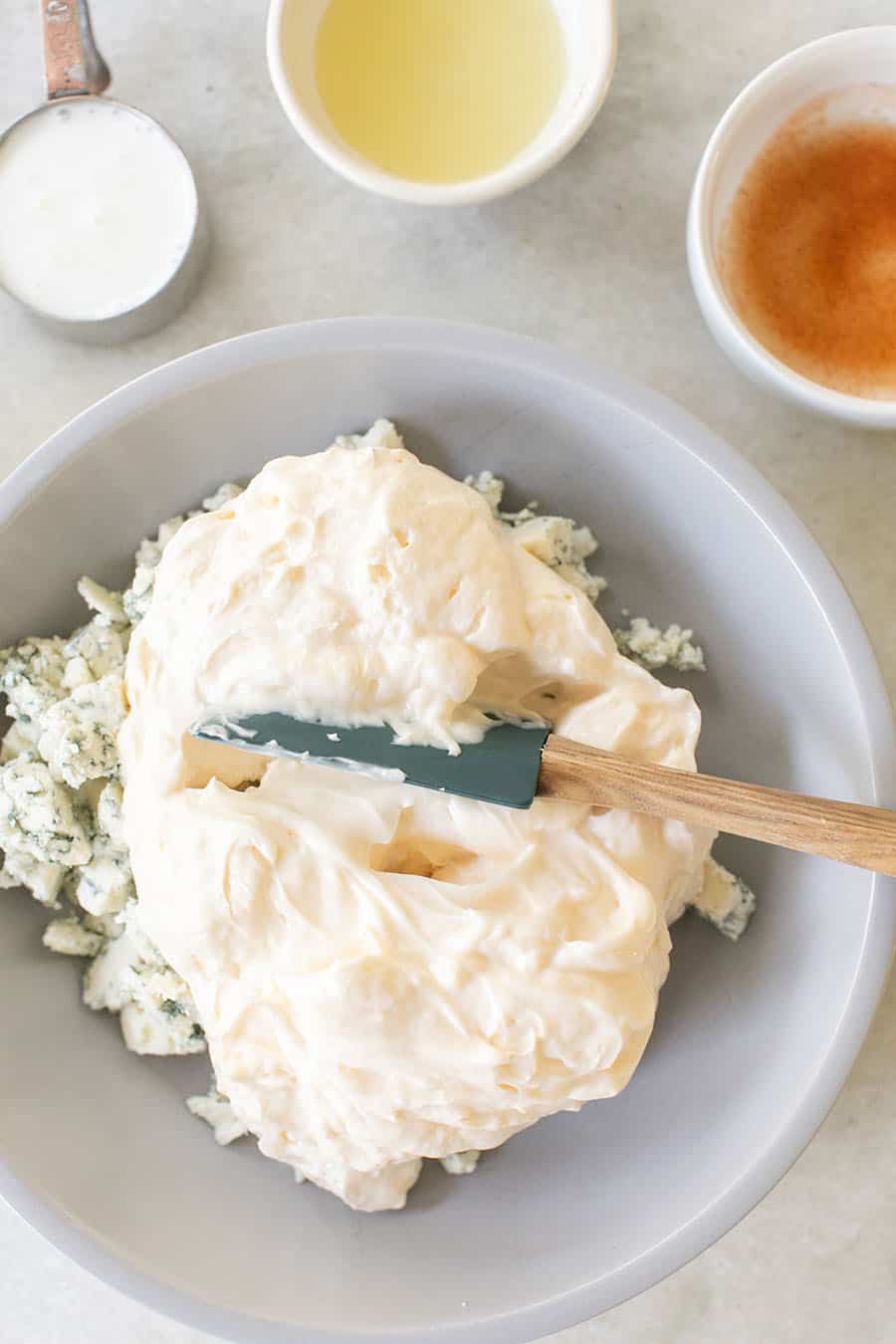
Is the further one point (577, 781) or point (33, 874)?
point (33, 874)

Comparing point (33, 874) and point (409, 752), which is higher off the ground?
point (409, 752)

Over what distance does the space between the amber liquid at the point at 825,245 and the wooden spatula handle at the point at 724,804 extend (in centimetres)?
56

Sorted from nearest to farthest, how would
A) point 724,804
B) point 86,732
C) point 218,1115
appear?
1. point 724,804
2. point 86,732
3. point 218,1115

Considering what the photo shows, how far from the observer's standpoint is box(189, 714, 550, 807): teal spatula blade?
3.54 ft

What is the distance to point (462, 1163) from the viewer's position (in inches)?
53.4

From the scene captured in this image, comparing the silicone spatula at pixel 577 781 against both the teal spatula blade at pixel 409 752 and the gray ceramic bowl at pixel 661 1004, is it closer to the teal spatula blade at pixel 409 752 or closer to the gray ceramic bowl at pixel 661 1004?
the teal spatula blade at pixel 409 752

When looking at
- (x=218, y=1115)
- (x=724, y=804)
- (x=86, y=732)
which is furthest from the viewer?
(x=218, y=1115)

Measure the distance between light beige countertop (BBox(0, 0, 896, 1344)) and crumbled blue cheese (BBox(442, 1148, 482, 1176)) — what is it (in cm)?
28

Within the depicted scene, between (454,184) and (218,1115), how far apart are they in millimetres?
1094

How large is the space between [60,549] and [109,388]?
0.25m

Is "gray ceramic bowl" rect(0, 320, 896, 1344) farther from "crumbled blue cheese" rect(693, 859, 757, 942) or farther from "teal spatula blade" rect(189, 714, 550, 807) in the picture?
"teal spatula blade" rect(189, 714, 550, 807)

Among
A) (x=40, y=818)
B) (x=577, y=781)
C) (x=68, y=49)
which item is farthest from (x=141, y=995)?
(x=68, y=49)

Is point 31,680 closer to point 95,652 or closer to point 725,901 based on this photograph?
point 95,652

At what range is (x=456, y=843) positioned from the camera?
116cm
